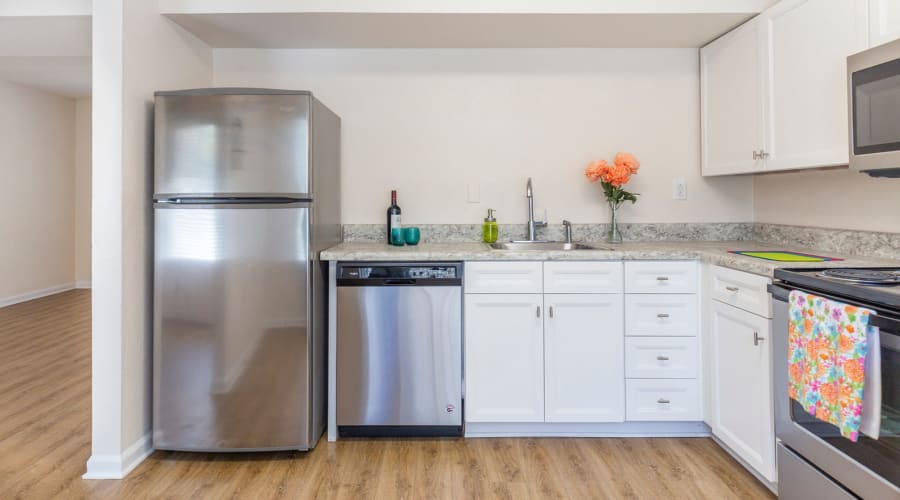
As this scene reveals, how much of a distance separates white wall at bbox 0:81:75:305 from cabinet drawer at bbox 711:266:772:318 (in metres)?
6.69

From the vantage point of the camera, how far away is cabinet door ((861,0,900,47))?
1.62 m

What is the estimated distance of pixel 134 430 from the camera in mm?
2131

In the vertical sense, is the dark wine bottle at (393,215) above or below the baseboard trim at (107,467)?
above

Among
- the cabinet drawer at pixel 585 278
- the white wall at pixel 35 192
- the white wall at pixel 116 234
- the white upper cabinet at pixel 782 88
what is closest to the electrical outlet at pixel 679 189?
the white upper cabinet at pixel 782 88

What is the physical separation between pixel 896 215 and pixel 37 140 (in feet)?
25.0

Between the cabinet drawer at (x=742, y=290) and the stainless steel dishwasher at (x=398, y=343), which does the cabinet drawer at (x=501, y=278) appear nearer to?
the stainless steel dishwasher at (x=398, y=343)

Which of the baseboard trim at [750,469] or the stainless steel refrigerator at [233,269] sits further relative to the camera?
the stainless steel refrigerator at [233,269]

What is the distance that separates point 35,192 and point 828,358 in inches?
291

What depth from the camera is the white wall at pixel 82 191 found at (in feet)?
21.4

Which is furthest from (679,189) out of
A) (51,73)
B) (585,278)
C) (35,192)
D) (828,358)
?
(35,192)

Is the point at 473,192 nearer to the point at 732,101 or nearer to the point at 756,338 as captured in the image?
the point at 732,101

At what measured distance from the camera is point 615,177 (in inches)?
105

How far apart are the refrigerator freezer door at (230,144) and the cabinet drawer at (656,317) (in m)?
1.52

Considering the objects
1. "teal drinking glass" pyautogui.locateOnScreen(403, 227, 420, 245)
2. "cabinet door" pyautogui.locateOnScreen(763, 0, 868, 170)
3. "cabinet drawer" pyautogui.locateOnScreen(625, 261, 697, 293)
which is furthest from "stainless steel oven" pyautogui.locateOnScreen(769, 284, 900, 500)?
"teal drinking glass" pyautogui.locateOnScreen(403, 227, 420, 245)
